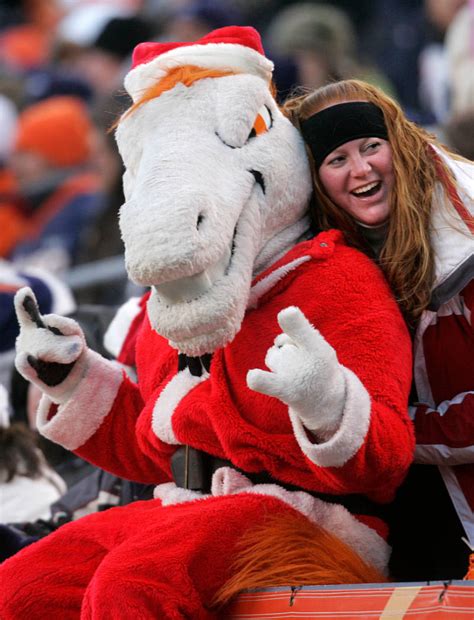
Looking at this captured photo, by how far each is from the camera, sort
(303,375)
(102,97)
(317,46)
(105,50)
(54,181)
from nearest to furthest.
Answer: (303,375)
(317,46)
(102,97)
(54,181)
(105,50)

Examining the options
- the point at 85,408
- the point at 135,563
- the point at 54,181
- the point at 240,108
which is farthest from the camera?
the point at 54,181

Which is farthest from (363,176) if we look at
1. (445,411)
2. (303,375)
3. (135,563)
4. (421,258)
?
(135,563)

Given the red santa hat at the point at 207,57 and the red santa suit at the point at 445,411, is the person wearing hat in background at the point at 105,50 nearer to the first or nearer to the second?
the red santa hat at the point at 207,57

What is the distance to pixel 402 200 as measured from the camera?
2725mm

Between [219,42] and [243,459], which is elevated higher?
[219,42]

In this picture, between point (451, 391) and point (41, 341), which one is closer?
point (451, 391)

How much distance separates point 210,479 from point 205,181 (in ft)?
2.07

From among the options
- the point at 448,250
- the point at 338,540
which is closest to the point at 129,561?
the point at 338,540

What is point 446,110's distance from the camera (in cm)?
566

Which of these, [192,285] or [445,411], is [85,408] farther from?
[445,411]

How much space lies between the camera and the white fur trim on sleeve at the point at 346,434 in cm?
236

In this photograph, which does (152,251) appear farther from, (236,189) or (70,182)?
(70,182)

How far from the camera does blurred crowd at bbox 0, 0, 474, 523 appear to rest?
462 centimetres

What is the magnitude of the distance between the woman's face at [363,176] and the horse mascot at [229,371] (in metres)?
0.06
